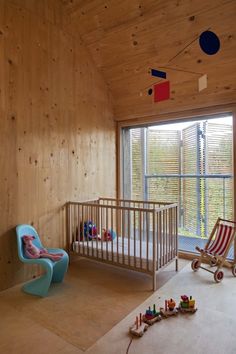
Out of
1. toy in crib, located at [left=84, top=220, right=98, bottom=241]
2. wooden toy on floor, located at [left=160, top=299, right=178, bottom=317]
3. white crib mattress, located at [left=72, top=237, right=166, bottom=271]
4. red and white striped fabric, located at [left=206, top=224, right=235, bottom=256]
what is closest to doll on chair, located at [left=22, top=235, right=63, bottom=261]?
white crib mattress, located at [left=72, top=237, right=166, bottom=271]

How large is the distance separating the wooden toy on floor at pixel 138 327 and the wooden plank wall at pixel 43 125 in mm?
1467

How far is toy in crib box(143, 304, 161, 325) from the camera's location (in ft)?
6.74

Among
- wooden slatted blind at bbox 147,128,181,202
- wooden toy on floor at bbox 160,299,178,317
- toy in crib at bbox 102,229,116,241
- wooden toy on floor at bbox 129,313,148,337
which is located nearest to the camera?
wooden toy on floor at bbox 129,313,148,337

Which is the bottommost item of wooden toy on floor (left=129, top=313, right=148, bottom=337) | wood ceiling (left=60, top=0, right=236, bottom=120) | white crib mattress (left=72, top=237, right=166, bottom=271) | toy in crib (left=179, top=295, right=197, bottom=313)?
wooden toy on floor (left=129, top=313, right=148, bottom=337)

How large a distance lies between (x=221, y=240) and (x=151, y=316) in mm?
1412

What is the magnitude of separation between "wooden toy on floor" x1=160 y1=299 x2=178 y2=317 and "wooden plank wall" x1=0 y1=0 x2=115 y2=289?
1.57 m

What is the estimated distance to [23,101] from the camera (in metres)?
2.89

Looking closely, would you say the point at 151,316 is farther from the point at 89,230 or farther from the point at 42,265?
the point at 89,230

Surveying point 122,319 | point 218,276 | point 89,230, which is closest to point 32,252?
point 89,230

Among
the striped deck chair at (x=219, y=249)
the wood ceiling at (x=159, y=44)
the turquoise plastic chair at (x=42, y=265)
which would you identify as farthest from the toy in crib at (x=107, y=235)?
the wood ceiling at (x=159, y=44)

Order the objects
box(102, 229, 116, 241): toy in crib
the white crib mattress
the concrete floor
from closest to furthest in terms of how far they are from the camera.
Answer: the concrete floor → the white crib mattress → box(102, 229, 116, 241): toy in crib

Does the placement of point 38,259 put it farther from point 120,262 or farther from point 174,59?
point 174,59

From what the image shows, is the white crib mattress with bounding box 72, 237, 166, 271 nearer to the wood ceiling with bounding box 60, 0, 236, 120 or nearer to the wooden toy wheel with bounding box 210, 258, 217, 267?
the wooden toy wheel with bounding box 210, 258, 217, 267

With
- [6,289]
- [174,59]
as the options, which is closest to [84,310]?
[6,289]
